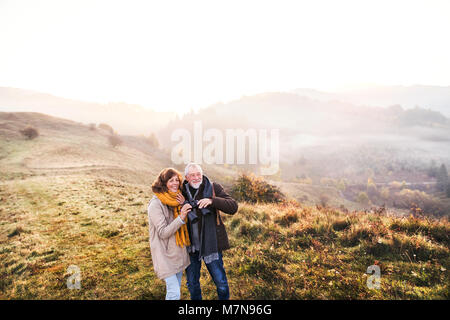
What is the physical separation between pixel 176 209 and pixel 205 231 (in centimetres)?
66

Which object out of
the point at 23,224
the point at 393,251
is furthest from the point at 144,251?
the point at 23,224

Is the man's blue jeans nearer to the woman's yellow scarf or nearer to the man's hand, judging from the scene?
the woman's yellow scarf

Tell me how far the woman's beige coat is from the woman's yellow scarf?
10 cm

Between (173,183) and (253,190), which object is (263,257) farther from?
(253,190)

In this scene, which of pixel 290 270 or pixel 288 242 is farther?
pixel 288 242

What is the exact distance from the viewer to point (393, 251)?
224 inches

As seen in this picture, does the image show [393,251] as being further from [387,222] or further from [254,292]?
[254,292]

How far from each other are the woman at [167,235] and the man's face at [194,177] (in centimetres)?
23

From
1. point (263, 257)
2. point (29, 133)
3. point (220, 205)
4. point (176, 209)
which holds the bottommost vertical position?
point (263, 257)

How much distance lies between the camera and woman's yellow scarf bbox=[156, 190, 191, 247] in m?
3.70

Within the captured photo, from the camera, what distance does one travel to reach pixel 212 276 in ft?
12.9

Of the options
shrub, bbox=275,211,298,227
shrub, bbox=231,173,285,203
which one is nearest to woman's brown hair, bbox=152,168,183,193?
shrub, bbox=275,211,298,227

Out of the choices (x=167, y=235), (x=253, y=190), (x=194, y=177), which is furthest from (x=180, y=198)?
(x=253, y=190)
